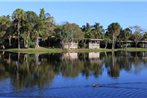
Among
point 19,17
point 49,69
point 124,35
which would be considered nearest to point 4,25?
point 19,17

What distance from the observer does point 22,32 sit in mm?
115562

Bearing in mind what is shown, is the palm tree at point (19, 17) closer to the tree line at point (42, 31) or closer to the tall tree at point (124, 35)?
the tree line at point (42, 31)

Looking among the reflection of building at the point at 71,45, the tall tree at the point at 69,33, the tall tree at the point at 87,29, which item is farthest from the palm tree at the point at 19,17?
the tall tree at the point at 87,29

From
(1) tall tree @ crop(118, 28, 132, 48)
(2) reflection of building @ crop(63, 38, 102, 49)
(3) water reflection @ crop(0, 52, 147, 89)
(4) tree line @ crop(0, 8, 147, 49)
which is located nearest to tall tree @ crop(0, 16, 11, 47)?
(4) tree line @ crop(0, 8, 147, 49)

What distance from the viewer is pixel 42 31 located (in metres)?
117

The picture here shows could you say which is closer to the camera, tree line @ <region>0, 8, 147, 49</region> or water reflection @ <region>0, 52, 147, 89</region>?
water reflection @ <region>0, 52, 147, 89</region>

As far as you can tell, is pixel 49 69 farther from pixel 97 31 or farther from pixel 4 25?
pixel 97 31

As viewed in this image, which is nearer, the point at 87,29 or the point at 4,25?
the point at 4,25

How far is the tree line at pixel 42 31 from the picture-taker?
11531cm

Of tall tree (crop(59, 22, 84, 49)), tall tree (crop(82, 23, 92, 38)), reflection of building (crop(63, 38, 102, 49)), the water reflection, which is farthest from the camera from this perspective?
tall tree (crop(82, 23, 92, 38))

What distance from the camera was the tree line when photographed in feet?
378

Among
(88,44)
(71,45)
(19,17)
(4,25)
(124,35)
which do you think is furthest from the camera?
(124,35)

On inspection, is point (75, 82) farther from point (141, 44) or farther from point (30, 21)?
point (141, 44)

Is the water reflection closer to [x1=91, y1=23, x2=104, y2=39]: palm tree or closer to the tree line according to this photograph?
the tree line
